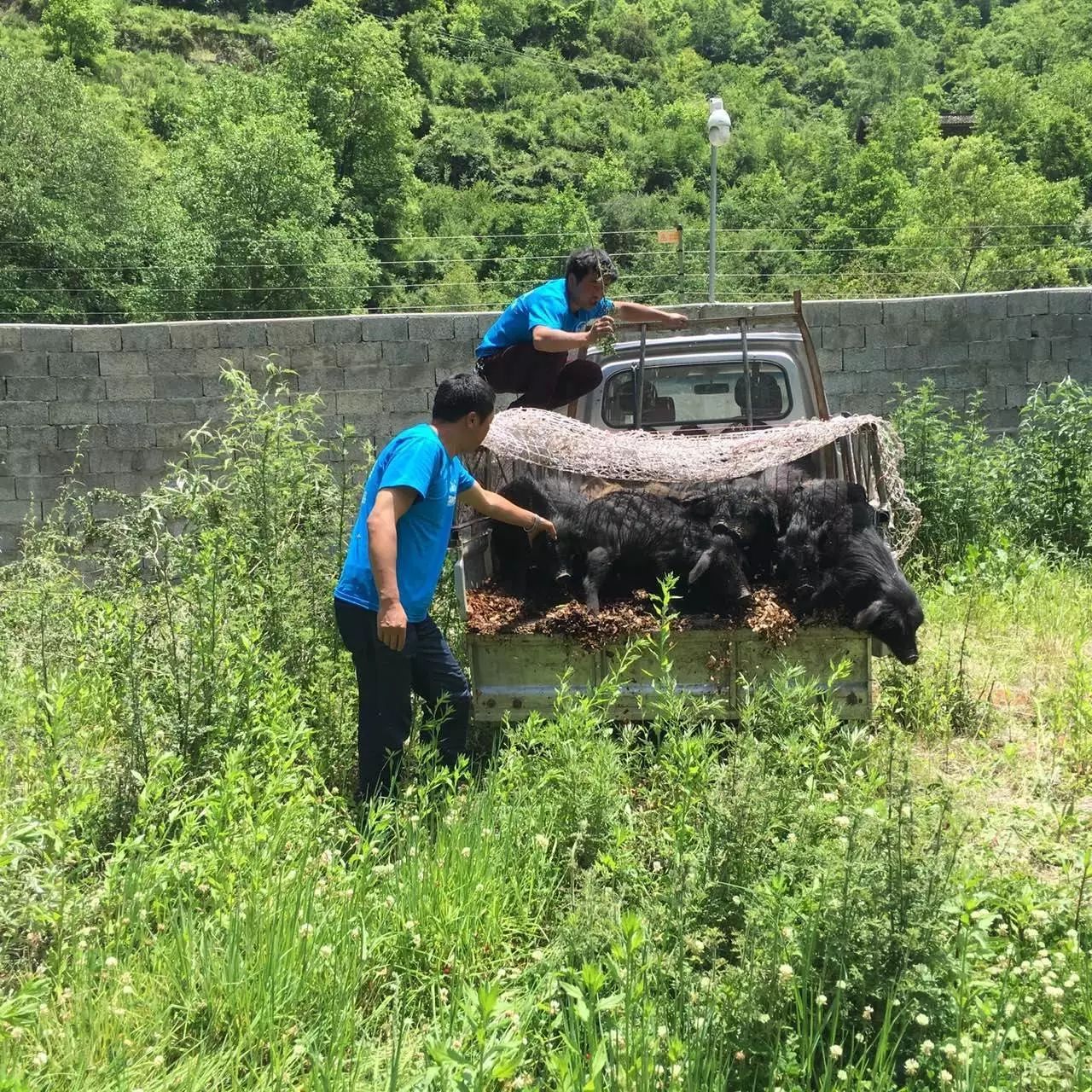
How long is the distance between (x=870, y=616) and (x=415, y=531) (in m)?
2.02

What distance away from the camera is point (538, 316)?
5855mm

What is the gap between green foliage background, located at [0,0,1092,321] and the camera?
3538 cm

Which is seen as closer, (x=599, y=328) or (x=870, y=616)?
(x=870, y=616)

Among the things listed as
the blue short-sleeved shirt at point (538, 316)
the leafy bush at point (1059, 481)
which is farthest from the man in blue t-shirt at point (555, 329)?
the leafy bush at point (1059, 481)

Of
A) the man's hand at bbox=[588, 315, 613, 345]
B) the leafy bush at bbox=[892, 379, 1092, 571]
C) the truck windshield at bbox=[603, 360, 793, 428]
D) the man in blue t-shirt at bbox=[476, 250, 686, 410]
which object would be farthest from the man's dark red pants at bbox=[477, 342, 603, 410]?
the leafy bush at bbox=[892, 379, 1092, 571]

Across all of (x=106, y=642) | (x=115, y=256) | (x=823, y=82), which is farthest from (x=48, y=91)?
(x=823, y=82)

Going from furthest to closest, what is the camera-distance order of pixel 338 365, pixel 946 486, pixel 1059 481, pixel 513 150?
pixel 513 150 → pixel 338 365 → pixel 1059 481 → pixel 946 486

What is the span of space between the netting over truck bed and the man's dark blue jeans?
1168 mm

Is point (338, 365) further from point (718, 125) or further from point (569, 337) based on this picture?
point (718, 125)

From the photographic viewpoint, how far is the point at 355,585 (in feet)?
13.7

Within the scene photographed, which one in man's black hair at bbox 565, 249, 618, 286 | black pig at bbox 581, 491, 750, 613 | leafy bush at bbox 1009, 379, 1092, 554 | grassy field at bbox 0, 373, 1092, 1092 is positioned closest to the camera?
grassy field at bbox 0, 373, 1092, 1092

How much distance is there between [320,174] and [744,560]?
45551 mm

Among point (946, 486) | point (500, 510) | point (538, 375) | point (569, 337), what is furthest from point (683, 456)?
point (946, 486)

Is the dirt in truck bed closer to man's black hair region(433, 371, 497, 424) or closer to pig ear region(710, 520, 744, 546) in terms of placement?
pig ear region(710, 520, 744, 546)
